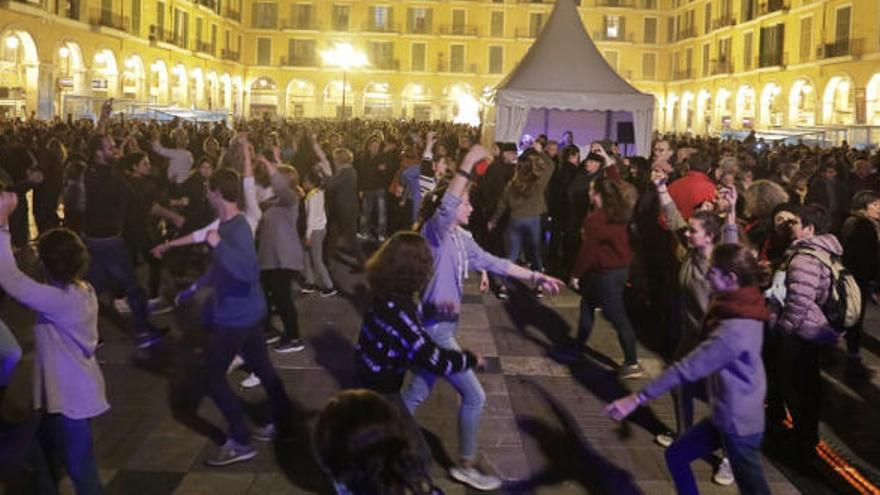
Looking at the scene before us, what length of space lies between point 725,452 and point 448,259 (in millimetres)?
1755

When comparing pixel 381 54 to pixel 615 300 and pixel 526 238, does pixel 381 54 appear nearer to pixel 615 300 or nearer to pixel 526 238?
pixel 526 238

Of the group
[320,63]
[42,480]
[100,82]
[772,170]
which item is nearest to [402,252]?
[42,480]

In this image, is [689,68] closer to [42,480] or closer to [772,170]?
[772,170]

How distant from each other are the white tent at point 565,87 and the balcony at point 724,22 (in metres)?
31.4

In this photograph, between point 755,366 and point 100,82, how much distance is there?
29724 mm

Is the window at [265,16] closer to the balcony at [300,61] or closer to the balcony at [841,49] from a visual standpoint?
the balcony at [300,61]

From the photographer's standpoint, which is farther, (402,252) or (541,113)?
(541,113)

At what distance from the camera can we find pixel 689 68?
176 ft

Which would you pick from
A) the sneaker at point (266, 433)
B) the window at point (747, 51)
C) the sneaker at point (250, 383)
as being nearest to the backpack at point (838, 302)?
the sneaker at point (266, 433)

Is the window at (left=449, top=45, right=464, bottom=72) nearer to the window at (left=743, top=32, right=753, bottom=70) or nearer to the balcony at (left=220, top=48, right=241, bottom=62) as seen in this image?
the balcony at (left=220, top=48, right=241, bottom=62)

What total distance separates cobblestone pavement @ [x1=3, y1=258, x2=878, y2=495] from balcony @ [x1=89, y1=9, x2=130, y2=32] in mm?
27441

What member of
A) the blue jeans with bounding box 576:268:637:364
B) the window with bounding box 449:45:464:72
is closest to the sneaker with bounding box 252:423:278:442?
the blue jeans with bounding box 576:268:637:364

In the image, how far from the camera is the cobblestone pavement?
462cm

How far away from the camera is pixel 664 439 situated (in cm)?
521
